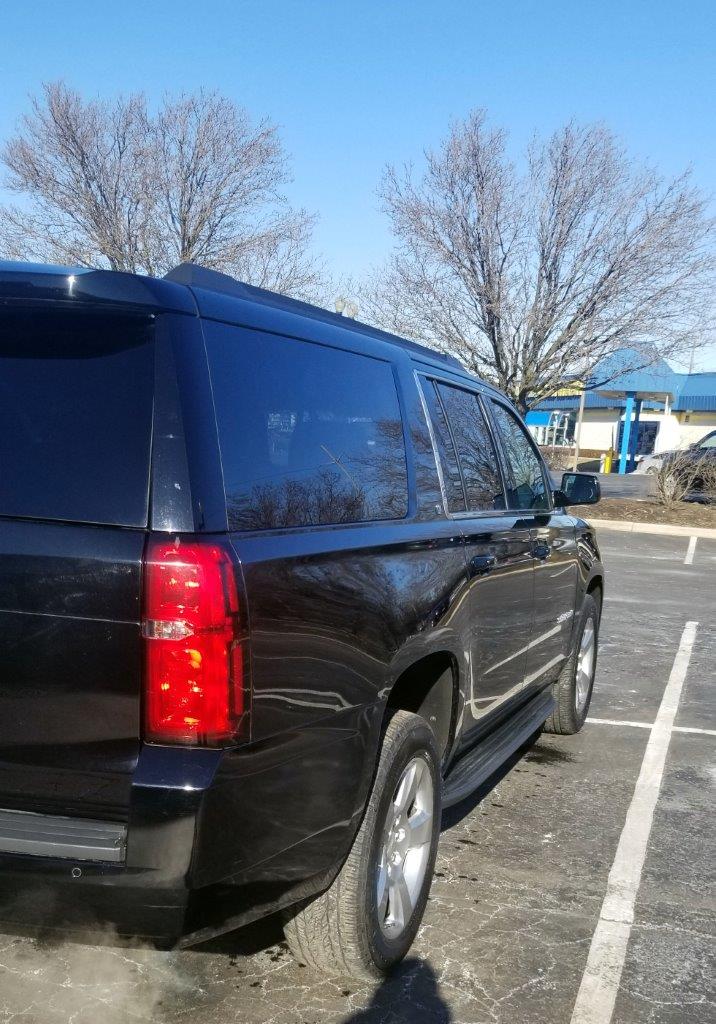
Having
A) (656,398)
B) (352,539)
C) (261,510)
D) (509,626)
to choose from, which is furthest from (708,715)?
(656,398)

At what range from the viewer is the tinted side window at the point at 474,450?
418 cm

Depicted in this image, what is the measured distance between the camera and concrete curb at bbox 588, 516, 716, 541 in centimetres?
→ 1952

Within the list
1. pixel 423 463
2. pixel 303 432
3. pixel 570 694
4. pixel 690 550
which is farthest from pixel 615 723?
pixel 690 550

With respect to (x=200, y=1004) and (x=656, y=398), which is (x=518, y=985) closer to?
(x=200, y=1004)

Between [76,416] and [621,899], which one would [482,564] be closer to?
[621,899]

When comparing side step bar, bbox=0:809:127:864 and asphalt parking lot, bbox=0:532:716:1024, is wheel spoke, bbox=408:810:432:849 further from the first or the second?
side step bar, bbox=0:809:127:864

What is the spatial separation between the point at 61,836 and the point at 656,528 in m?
18.6

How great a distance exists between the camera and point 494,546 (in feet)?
13.7

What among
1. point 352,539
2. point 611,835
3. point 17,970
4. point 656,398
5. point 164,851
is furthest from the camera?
point 656,398

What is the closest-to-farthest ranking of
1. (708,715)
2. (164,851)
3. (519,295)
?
1. (164,851)
2. (708,715)
3. (519,295)

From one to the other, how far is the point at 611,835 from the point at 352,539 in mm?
2416

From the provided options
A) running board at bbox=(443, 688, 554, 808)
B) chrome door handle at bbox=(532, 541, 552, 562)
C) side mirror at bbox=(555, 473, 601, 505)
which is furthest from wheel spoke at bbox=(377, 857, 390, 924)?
side mirror at bbox=(555, 473, 601, 505)

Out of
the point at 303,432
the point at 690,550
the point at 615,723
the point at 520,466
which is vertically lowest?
the point at 615,723

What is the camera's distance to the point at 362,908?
3012 mm
